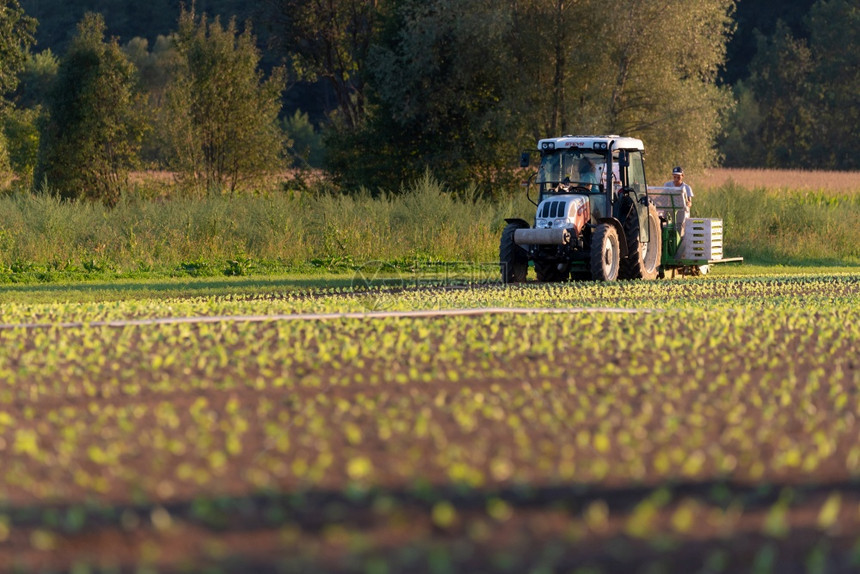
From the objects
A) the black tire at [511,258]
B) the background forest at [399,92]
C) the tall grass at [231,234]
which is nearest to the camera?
the black tire at [511,258]

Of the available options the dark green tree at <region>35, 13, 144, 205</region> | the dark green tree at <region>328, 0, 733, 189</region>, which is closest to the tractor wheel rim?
the dark green tree at <region>328, 0, 733, 189</region>

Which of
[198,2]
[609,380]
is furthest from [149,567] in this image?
[198,2]

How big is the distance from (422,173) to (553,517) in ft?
112

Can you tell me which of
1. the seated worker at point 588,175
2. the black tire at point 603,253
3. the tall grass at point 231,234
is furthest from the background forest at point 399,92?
the black tire at point 603,253


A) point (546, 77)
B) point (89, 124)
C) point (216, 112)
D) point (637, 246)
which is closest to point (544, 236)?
point (637, 246)

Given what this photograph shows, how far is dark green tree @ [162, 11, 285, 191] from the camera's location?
122ft

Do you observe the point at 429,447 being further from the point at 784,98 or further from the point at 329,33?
the point at 784,98

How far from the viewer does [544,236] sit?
18.9 m

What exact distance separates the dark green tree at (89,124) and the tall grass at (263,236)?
973cm

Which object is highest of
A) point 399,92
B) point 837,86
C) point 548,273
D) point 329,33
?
point 329,33

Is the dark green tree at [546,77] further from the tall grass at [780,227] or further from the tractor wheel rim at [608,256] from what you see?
the tractor wheel rim at [608,256]

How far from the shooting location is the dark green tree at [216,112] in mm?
37281

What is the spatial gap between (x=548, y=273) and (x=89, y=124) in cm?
2169

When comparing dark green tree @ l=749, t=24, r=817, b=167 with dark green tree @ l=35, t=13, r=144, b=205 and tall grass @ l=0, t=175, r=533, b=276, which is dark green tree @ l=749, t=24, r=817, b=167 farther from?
tall grass @ l=0, t=175, r=533, b=276
